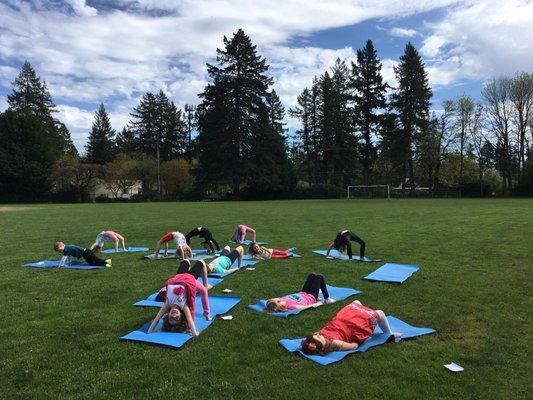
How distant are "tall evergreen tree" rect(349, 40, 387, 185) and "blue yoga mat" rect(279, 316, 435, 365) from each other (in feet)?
211

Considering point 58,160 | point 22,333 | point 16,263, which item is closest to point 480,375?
point 22,333

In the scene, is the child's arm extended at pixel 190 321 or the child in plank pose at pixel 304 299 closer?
the child's arm extended at pixel 190 321

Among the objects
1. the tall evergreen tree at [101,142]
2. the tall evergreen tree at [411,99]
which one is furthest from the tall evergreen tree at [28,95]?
the tall evergreen tree at [411,99]

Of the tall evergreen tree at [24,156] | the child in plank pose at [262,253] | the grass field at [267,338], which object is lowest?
the grass field at [267,338]

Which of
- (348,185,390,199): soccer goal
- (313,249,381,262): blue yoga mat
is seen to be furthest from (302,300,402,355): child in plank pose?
(348,185,390,199): soccer goal

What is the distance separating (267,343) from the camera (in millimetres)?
6508

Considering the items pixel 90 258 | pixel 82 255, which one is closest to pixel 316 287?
pixel 90 258

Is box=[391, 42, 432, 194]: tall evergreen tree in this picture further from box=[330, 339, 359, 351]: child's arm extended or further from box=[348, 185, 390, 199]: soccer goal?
box=[330, 339, 359, 351]: child's arm extended

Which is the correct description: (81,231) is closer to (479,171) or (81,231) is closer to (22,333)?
(22,333)

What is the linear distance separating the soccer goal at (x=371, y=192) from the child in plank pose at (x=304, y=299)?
5560cm

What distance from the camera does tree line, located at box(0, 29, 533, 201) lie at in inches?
2562

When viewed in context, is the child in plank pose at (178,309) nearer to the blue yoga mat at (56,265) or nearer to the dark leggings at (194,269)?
the dark leggings at (194,269)

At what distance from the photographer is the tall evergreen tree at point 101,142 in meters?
93.6

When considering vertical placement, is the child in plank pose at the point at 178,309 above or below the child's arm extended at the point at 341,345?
above
